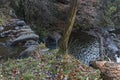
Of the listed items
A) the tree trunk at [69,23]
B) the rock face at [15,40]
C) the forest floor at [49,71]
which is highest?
the tree trunk at [69,23]

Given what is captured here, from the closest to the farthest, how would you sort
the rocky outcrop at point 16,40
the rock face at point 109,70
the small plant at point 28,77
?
1. the small plant at point 28,77
2. the rock face at point 109,70
3. the rocky outcrop at point 16,40

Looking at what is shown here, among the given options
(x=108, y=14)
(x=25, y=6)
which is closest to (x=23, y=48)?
(x=25, y=6)

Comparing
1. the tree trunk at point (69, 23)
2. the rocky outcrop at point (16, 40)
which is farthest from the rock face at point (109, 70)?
the rocky outcrop at point (16, 40)

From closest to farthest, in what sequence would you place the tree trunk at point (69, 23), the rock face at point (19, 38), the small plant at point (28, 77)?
1. the small plant at point (28, 77)
2. the tree trunk at point (69, 23)
3. the rock face at point (19, 38)

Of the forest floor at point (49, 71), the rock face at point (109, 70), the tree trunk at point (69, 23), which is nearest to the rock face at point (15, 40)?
the forest floor at point (49, 71)

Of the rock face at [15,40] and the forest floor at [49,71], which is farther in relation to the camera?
the rock face at [15,40]

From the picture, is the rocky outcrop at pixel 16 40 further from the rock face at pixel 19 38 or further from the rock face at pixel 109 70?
the rock face at pixel 109 70

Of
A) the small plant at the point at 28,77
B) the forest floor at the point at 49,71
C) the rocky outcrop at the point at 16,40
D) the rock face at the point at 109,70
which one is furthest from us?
the rocky outcrop at the point at 16,40

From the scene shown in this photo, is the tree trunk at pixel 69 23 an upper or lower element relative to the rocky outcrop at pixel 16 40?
upper

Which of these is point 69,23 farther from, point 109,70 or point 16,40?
→ point 16,40

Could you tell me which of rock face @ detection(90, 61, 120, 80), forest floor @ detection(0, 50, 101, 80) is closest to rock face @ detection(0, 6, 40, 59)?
forest floor @ detection(0, 50, 101, 80)

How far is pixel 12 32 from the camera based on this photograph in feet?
50.8

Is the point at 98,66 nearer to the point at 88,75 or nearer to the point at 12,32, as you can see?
the point at 88,75

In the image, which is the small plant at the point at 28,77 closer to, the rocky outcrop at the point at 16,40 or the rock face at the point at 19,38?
the rocky outcrop at the point at 16,40
